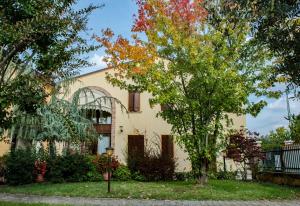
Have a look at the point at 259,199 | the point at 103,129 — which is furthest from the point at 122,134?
the point at 259,199

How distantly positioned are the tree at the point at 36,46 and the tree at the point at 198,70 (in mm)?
8659

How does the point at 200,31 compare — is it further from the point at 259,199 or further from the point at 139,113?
Answer: the point at 139,113

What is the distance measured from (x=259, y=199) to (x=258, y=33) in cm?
563

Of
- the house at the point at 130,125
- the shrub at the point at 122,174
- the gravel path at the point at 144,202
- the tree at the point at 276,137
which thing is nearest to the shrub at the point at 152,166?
the shrub at the point at 122,174

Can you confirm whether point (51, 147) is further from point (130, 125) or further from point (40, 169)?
point (130, 125)

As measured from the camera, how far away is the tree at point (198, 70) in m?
15.7

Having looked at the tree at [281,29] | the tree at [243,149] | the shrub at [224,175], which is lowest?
the shrub at [224,175]

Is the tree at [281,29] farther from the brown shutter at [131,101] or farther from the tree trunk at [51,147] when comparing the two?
the brown shutter at [131,101]

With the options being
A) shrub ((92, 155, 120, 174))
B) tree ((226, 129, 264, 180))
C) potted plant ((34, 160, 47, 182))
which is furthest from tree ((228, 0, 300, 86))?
potted plant ((34, 160, 47, 182))

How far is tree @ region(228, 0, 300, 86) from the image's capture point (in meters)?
9.82

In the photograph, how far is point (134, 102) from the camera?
88.0ft

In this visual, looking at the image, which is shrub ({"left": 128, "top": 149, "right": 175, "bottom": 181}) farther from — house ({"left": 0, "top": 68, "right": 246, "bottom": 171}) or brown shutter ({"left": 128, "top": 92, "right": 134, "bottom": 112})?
brown shutter ({"left": 128, "top": 92, "right": 134, "bottom": 112})

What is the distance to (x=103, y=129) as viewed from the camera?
2634 centimetres

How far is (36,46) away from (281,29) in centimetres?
692
